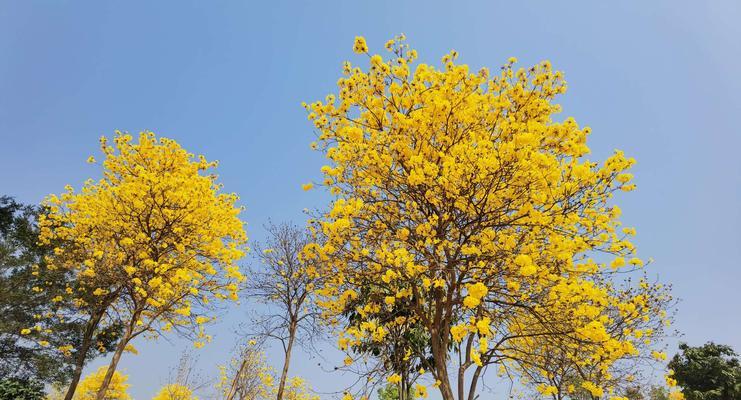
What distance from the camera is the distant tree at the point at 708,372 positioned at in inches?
987

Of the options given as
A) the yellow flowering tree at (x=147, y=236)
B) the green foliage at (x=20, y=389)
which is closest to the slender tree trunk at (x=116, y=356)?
the yellow flowering tree at (x=147, y=236)

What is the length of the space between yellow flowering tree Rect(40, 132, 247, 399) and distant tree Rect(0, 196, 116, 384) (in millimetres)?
926

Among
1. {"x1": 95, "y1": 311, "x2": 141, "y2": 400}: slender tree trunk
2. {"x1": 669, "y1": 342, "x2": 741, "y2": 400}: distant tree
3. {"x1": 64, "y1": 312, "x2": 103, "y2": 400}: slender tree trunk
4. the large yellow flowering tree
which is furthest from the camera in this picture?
{"x1": 669, "y1": 342, "x2": 741, "y2": 400}: distant tree

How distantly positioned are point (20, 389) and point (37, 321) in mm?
2290

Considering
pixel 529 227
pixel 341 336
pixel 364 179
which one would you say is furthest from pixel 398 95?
pixel 341 336

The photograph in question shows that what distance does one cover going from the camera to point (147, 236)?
12438 mm

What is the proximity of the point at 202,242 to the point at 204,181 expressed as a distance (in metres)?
2.06

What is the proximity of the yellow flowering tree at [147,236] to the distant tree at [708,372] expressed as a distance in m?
30.0

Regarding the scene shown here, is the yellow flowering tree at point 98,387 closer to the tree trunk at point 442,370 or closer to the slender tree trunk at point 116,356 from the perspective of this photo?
the slender tree trunk at point 116,356

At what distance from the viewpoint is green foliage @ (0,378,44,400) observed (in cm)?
1369

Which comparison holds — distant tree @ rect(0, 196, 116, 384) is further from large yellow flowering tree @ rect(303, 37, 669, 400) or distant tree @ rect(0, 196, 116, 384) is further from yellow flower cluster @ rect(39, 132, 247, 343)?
large yellow flowering tree @ rect(303, 37, 669, 400)

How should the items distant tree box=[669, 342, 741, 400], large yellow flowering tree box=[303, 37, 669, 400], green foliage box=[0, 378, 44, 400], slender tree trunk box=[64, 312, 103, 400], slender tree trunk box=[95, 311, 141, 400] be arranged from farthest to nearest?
distant tree box=[669, 342, 741, 400], green foliage box=[0, 378, 44, 400], slender tree trunk box=[64, 312, 103, 400], slender tree trunk box=[95, 311, 141, 400], large yellow flowering tree box=[303, 37, 669, 400]

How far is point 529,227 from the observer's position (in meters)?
5.70

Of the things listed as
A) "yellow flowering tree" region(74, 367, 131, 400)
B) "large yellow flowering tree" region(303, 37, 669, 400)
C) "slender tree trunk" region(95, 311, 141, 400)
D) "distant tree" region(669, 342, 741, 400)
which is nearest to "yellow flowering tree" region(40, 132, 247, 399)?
"slender tree trunk" region(95, 311, 141, 400)
